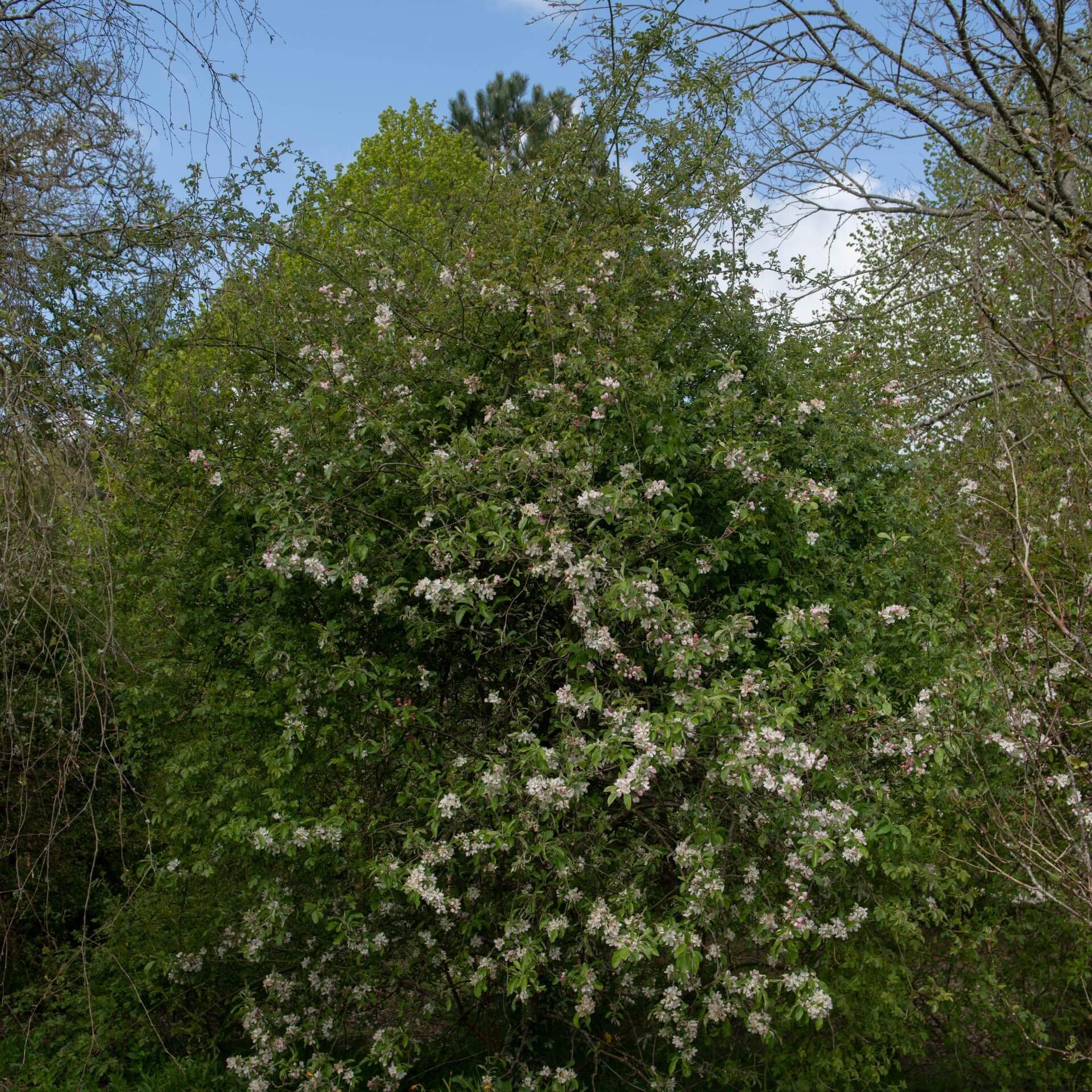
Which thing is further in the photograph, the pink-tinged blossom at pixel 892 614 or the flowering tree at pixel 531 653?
the pink-tinged blossom at pixel 892 614

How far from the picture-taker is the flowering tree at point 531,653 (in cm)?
355

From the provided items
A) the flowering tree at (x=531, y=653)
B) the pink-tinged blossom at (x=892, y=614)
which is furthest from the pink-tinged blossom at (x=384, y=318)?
the pink-tinged blossom at (x=892, y=614)

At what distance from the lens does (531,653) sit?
4.19 meters

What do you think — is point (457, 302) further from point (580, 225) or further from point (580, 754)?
point (580, 754)

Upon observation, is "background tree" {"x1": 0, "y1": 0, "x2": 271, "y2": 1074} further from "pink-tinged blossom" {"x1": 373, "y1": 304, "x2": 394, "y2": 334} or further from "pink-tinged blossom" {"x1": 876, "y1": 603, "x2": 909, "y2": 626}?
"pink-tinged blossom" {"x1": 876, "y1": 603, "x2": 909, "y2": 626}

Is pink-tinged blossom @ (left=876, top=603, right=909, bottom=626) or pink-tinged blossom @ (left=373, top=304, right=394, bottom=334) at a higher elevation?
pink-tinged blossom @ (left=373, top=304, right=394, bottom=334)

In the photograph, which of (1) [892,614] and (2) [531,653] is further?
(2) [531,653]

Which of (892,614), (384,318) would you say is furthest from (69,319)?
(892,614)

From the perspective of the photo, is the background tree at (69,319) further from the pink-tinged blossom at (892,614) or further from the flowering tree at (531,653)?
the pink-tinged blossom at (892,614)

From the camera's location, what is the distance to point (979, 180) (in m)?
6.50

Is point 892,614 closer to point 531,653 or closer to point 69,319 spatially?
point 531,653

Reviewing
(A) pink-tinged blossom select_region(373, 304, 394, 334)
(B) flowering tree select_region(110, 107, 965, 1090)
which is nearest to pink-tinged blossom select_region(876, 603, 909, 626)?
(B) flowering tree select_region(110, 107, 965, 1090)

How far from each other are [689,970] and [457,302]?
281cm

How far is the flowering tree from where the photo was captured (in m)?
3.55
